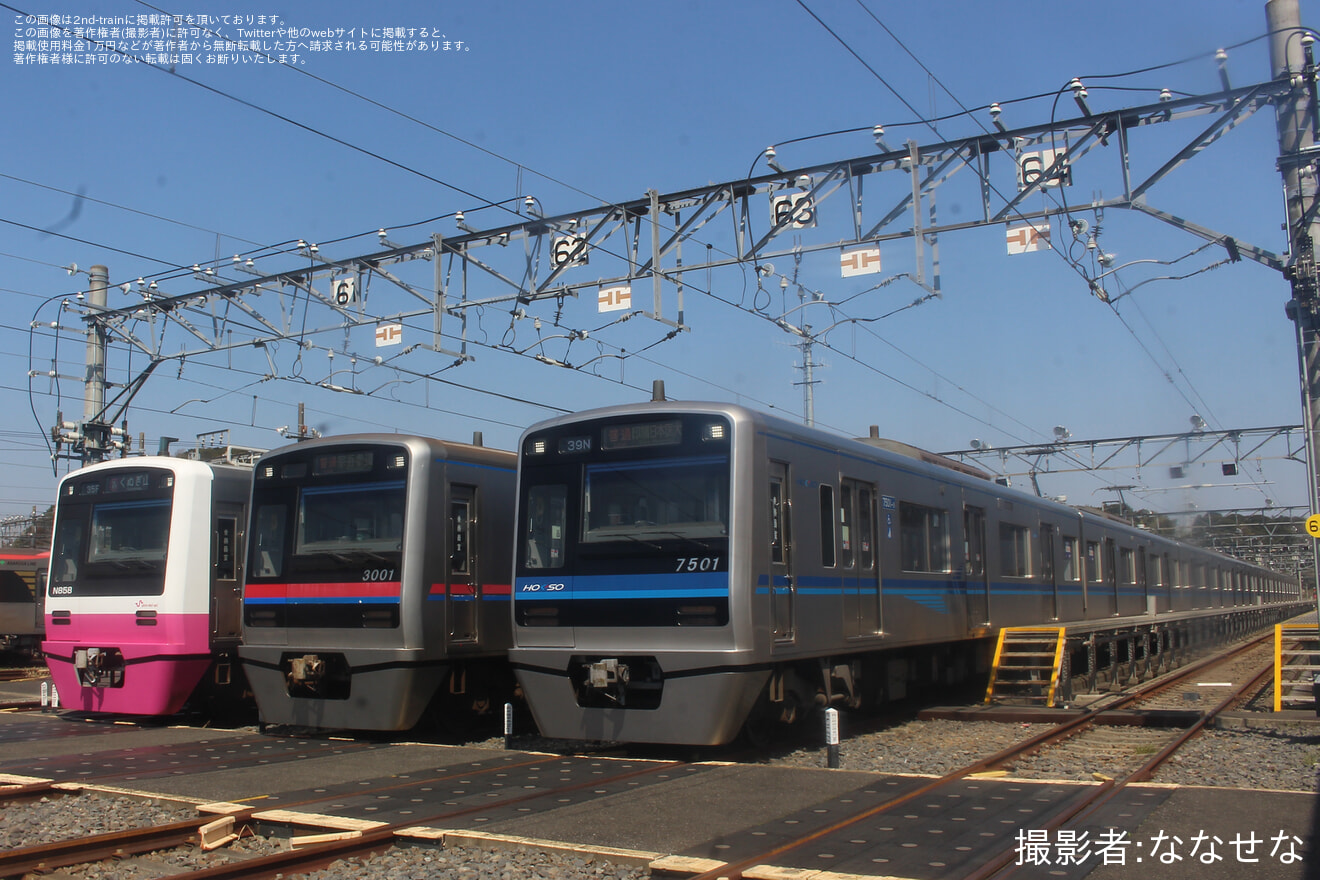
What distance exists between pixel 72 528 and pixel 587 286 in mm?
6809

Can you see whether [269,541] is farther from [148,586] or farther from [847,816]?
[847,816]

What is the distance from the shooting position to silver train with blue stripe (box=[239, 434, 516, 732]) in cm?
1060

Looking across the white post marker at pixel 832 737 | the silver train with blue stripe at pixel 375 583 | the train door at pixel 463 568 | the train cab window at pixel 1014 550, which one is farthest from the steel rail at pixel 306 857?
the train cab window at pixel 1014 550

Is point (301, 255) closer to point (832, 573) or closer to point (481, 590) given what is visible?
point (481, 590)

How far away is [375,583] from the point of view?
10.7 m

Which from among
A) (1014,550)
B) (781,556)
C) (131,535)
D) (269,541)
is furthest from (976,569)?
(131,535)

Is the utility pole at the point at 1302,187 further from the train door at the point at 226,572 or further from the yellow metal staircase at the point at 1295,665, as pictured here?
the train door at the point at 226,572

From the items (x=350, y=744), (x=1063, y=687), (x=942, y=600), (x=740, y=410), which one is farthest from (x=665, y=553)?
(x=1063, y=687)

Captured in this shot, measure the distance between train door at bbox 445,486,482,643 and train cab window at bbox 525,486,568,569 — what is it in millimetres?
1391

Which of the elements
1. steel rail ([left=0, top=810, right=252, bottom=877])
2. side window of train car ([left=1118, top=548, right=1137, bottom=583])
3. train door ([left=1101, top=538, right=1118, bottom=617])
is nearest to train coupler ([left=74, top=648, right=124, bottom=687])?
steel rail ([left=0, top=810, right=252, bottom=877])

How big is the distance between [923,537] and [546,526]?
491 cm

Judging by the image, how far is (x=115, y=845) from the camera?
6230mm

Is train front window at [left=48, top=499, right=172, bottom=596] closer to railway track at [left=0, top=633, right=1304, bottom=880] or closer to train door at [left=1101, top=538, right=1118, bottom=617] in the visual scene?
railway track at [left=0, top=633, right=1304, bottom=880]

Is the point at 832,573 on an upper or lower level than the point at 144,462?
lower
